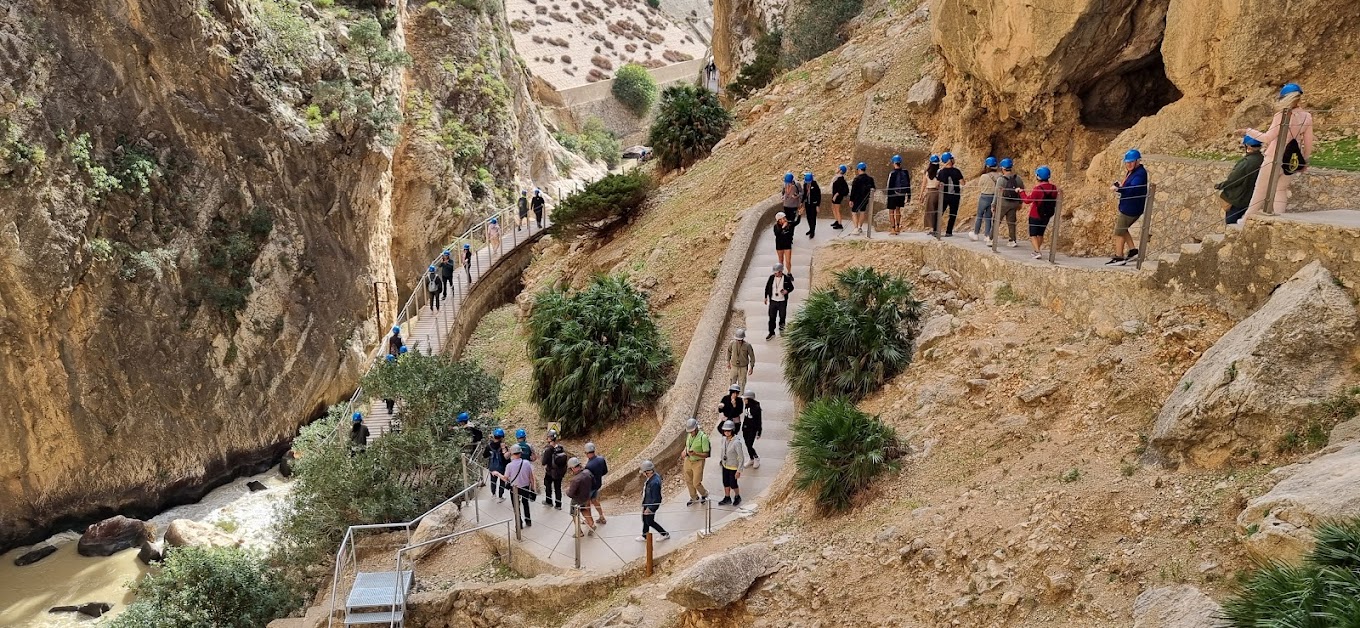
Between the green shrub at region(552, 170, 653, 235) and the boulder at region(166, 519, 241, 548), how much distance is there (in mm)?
11553

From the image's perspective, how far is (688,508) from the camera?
12.1 m

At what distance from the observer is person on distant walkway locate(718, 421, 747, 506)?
37.5 ft

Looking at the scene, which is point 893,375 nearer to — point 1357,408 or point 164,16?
point 1357,408

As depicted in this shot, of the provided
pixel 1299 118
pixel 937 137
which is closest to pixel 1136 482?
pixel 1299 118

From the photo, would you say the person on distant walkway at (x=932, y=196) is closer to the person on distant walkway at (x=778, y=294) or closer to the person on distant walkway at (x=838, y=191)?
the person on distant walkway at (x=838, y=191)

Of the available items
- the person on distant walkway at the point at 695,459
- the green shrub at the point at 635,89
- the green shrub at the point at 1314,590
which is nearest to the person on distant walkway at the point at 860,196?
the person on distant walkway at the point at 695,459

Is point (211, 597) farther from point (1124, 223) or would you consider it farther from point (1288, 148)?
point (1288, 148)

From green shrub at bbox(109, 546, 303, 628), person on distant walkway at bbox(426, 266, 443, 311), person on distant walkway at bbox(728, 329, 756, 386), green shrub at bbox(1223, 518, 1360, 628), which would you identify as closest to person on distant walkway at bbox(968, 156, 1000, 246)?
person on distant walkway at bbox(728, 329, 756, 386)

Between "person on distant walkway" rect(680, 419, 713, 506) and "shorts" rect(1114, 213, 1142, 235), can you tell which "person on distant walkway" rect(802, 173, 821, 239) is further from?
"shorts" rect(1114, 213, 1142, 235)

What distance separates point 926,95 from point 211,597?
54.1 ft

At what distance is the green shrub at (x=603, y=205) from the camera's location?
2325 cm

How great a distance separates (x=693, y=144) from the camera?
2597 centimetres

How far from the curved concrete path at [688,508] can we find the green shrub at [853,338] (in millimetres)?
876

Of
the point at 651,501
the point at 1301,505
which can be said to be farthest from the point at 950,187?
the point at 1301,505
